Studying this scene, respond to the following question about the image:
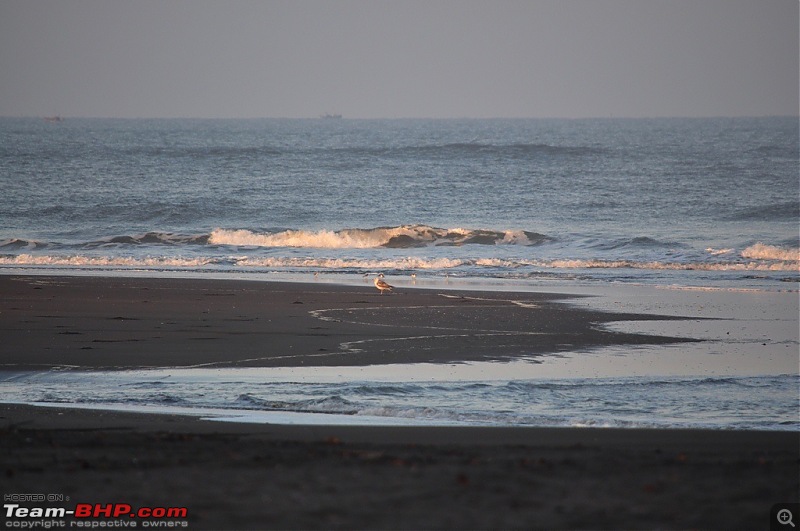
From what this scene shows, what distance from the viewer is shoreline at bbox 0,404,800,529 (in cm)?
482

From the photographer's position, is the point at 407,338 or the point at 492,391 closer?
the point at 492,391

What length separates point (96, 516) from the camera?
4.85 m

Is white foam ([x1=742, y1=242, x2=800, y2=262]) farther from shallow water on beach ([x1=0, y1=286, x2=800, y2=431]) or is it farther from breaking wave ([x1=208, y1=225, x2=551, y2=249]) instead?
shallow water on beach ([x1=0, y1=286, x2=800, y2=431])

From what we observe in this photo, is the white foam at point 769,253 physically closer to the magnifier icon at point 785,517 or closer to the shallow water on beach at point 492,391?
the shallow water on beach at point 492,391

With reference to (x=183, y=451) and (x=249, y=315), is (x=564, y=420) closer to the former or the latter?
(x=183, y=451)

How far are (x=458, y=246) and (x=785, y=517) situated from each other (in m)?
26.5

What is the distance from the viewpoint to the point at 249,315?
15469mm

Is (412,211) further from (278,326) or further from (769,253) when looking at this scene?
(278,326)

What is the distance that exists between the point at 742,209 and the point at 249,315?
3102 cm

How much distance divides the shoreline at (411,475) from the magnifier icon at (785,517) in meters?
0.07

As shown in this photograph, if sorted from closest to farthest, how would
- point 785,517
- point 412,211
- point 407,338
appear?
point 785,517 → point 407,338 → point 412,211

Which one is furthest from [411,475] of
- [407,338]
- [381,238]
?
[381,238]

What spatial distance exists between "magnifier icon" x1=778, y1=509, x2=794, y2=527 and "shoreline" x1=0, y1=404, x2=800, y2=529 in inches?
2.6

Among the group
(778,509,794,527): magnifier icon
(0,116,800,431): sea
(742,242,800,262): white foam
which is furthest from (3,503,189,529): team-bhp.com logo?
(742,242,800,262): white foam
